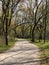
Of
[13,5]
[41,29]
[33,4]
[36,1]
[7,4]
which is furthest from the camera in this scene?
[41,29]

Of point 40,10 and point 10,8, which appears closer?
point 10,8

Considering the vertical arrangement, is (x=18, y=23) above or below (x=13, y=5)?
below

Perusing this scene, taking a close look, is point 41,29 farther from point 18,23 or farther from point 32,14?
point 18,23

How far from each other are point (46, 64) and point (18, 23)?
78646mm

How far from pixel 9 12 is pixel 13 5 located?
4.74 feet

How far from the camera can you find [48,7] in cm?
5056

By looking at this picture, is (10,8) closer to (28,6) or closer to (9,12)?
(9,12)

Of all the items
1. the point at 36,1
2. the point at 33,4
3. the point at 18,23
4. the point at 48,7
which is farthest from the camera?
the point at 18,23

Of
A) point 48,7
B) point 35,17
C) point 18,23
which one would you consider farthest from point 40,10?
point 18,23

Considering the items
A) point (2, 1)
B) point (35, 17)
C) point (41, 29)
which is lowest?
point (41, 29)

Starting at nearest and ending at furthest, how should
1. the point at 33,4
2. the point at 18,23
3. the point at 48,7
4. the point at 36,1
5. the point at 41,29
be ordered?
the point at 48,7 → the point at 36,1 → the point at 33,4 → the point at 41,29 → the point at 18,23

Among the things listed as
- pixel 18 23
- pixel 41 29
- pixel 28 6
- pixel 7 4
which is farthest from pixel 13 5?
pixel 18 23

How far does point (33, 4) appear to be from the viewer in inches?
2478

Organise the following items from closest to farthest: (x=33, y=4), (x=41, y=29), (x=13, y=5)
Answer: (x=13, y=5) < (x=33, y=4) < (x=41, y=29)
